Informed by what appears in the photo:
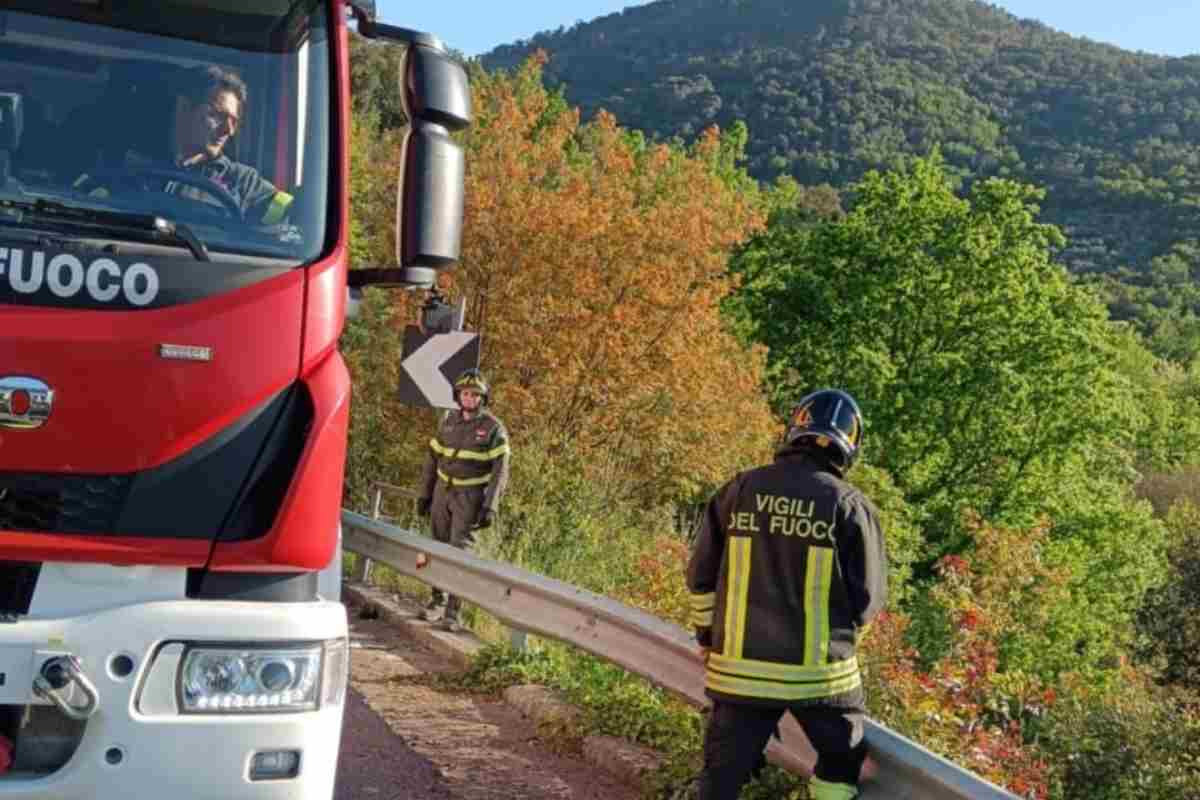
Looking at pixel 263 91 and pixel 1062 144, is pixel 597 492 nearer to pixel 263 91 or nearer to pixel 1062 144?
pixel 263 91

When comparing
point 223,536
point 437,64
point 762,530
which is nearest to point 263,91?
point 437,64

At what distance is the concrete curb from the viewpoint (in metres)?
7.12

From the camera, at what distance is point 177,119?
4.74 m

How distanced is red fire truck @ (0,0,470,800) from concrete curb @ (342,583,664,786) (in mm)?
2639

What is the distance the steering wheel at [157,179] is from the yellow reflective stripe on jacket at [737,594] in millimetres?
1892

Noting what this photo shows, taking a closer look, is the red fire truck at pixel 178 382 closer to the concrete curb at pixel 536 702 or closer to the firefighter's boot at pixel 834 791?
the firefighter's boot at pixel 834 791

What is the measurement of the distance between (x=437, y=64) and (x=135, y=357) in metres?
1.34

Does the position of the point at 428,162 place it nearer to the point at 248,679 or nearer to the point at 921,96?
the point at 248,679

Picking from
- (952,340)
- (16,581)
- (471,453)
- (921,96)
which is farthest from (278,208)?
(921,96)

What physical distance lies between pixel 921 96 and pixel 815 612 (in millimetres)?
161644

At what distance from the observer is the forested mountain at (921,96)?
13125 centimetres

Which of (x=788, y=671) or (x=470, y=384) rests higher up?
(x=470, y=384)

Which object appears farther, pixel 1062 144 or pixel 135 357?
pixel 1062 144

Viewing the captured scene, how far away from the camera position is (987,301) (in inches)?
1647
